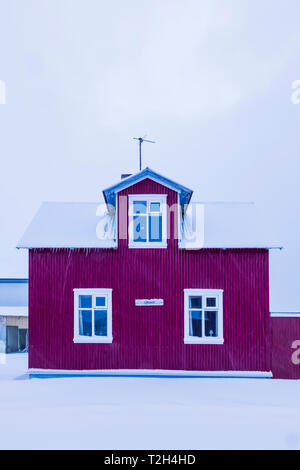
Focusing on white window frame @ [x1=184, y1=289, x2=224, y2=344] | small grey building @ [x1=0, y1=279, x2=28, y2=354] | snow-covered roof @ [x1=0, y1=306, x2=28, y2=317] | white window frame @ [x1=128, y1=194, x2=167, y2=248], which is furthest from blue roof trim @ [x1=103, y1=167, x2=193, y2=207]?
snow-covered roof @ [x1=0, y1=306, x2=28, y2=317]

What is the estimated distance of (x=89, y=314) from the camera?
437 inches

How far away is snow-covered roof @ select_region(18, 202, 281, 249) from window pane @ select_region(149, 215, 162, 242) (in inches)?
29.6

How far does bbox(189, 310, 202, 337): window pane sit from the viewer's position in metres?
11.0

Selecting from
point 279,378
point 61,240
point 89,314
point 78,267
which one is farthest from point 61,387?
point 279,378

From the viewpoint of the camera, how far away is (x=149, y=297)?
11.0m

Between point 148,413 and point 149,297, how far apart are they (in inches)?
154

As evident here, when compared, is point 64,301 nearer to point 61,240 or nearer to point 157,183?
point 61,240

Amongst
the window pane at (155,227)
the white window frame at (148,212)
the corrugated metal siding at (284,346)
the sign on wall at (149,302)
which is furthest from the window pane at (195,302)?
the corrugated metal siding at (284,346)

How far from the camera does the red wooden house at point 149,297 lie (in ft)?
35.6

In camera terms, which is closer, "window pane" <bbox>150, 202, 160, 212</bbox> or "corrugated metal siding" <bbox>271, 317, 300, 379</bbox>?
"corrugated metal siding" <bbox>271, 317, 300, 379</bbox>

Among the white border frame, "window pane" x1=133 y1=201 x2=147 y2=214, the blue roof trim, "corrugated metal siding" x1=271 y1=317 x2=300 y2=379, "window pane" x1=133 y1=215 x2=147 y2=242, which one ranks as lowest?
the white border frame

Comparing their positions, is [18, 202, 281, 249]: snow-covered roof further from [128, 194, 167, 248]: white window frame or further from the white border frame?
the white border frame

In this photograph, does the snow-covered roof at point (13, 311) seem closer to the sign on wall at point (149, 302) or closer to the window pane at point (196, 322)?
the sign on wall at point (149, 302)

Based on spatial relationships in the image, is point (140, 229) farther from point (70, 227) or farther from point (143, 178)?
point (70, 227)
